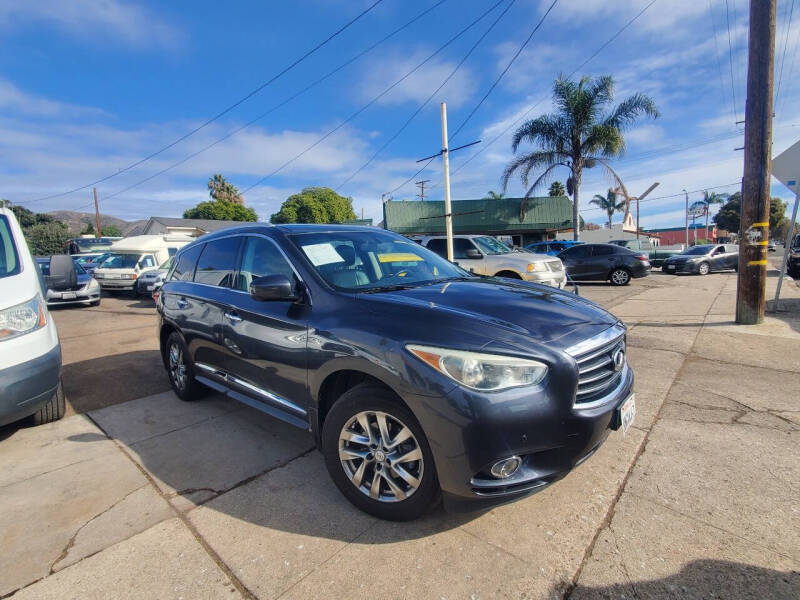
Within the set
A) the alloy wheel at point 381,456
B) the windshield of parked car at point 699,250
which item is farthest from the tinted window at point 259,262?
the windshield of parked car at point 699,250

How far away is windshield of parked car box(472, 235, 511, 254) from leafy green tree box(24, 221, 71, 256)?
48250 millimetres

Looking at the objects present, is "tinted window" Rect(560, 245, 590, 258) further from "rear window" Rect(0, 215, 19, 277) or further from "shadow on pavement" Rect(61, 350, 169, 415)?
"rear window" Rect(0, 215, 19, 277)

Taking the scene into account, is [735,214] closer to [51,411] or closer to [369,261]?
[369,261]

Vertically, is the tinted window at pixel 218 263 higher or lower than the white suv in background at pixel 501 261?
higher

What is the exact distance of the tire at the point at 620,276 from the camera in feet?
46.4

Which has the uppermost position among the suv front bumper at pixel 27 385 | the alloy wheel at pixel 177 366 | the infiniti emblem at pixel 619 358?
the infiniti emblem at pixel 619 358

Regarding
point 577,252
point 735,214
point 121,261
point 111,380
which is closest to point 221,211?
point 121,261

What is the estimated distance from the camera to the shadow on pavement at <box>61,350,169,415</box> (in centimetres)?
440

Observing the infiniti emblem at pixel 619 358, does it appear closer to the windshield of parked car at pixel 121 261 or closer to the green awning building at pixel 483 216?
the windshield of parked car at pixel 121 261

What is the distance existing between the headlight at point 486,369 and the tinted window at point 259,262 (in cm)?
137

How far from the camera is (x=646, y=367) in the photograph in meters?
4.71

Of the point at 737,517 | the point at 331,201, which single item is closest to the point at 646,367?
the point at 737,517

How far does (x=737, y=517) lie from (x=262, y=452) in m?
2.96

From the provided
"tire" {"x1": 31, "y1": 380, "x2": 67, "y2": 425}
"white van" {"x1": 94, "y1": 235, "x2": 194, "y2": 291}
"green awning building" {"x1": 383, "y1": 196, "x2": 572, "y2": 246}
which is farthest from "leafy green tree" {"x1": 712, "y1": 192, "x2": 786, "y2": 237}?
"tire" {"x1": 31, "y1": 380, "x2": 67, "y2": 425}
